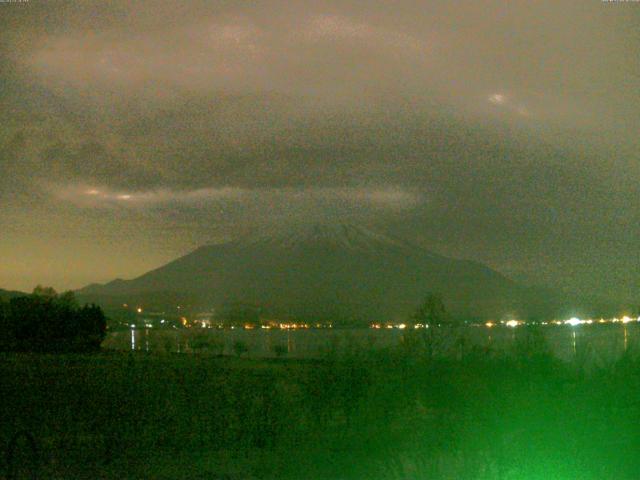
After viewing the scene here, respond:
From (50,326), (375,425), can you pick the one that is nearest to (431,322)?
(375,425)

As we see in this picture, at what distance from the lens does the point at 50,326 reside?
6512 cm

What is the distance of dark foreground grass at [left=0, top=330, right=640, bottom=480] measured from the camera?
49.3 ft

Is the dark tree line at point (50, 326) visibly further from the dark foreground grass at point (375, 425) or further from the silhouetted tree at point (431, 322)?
the dark foreground grass at point (375, 425)

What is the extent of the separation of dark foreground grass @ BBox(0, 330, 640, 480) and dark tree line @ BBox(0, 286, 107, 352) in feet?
122

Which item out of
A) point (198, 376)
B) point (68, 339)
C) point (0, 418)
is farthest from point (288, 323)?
point (0, 418)

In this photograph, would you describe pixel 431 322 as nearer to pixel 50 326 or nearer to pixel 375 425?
pixel 375 425

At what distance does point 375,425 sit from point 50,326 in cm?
4947

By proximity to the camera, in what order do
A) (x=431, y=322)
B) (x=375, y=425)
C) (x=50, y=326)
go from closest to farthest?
1. (x=375, y=425)
2. (x=431, y=322)
3. (x=50, y=326)

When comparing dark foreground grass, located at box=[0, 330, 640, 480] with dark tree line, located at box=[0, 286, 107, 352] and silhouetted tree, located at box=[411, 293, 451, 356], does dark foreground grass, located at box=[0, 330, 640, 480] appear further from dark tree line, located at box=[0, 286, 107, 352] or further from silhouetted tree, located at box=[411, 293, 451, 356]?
dark tree line, located at box=[0, 286, 107, 352]

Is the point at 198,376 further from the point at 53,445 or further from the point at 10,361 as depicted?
the point at 53,445

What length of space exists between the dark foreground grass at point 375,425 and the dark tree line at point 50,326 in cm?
3720

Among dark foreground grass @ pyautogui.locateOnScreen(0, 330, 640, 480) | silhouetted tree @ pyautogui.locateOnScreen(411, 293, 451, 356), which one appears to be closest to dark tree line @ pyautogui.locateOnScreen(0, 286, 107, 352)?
silhouetted tree @ pyautogui.locateOnScreen(411, 293, 451, 356)

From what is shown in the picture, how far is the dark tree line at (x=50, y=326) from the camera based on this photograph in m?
61.8

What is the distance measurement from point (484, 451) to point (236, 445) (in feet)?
18.5
